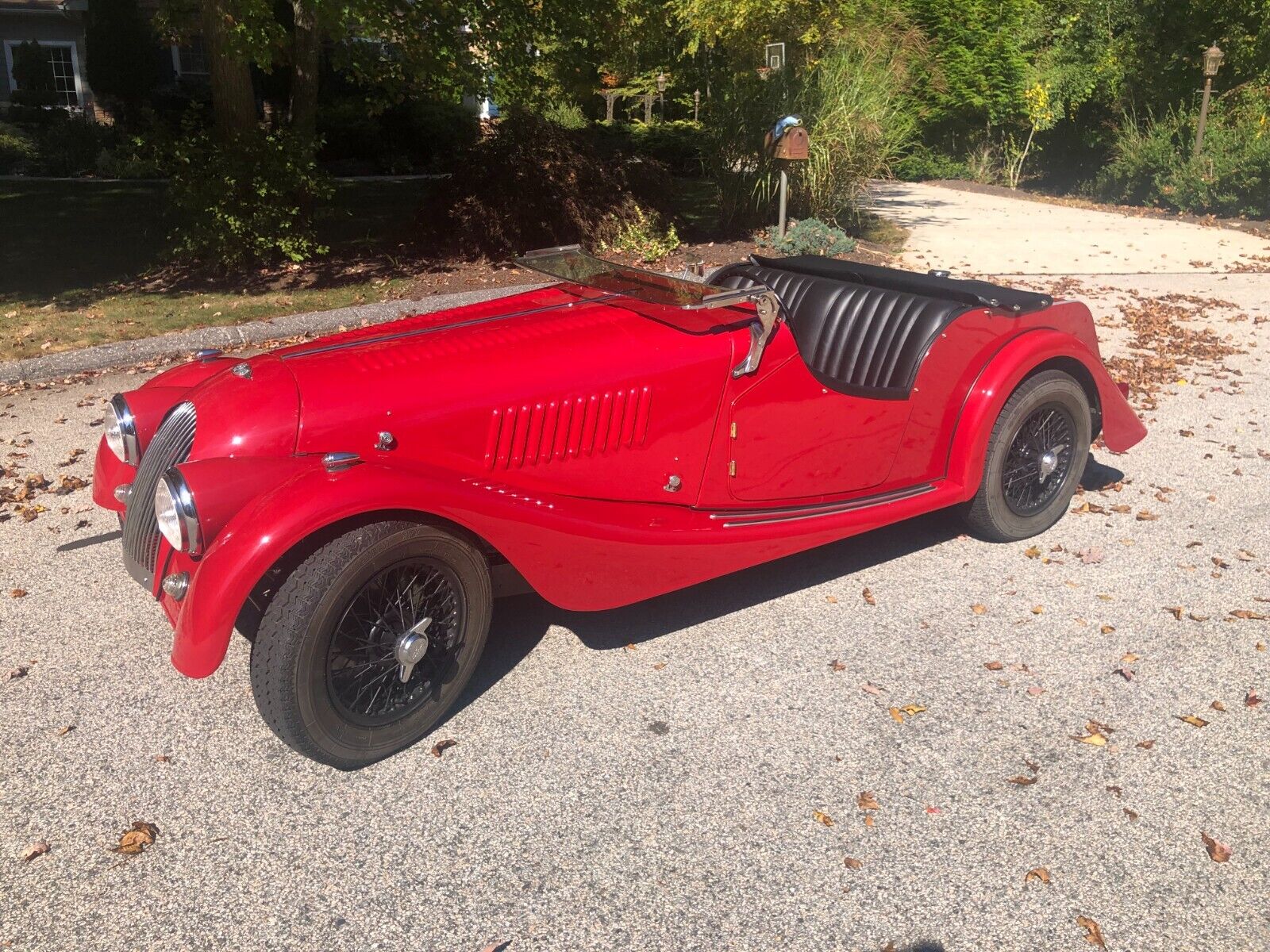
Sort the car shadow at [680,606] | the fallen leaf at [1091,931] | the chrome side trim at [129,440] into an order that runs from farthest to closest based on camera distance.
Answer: the car shadow at [680,606]
the chrome side trim at [129,440]
the fallen leaf at [1091,931]

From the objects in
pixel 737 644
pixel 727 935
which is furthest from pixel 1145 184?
pixel 727 935

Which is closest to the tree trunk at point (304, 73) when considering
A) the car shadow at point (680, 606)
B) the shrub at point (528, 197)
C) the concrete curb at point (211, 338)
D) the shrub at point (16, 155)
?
the shrub at point (528, 197)

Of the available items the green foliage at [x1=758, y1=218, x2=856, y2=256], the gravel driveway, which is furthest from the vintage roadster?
the green foliage at [x1=758, y1=218, x2=856, y2=256]

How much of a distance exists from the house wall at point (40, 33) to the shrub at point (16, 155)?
134 inches

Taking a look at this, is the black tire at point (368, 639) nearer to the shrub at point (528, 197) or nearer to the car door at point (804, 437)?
the car door at point (804, 437)

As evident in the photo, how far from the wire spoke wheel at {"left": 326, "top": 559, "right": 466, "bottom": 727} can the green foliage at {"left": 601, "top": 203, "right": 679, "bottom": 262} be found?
8.10 m

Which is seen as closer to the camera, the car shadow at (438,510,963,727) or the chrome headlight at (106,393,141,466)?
the chrome headlight at (106,393,141,466)

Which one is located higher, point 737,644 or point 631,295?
point 631,295

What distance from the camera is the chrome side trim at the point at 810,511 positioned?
3871 millimetres

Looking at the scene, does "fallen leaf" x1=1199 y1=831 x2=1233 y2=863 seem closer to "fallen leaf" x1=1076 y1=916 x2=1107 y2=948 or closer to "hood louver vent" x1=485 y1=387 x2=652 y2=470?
"fallen leaf" x1=1076 y1=916 x2=1107 y2=948

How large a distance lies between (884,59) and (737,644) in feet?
49.7

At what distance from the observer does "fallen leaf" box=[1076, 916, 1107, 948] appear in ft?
8.51

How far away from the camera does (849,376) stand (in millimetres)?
4664

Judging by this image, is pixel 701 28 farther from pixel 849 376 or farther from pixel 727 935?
pixel 727 935
